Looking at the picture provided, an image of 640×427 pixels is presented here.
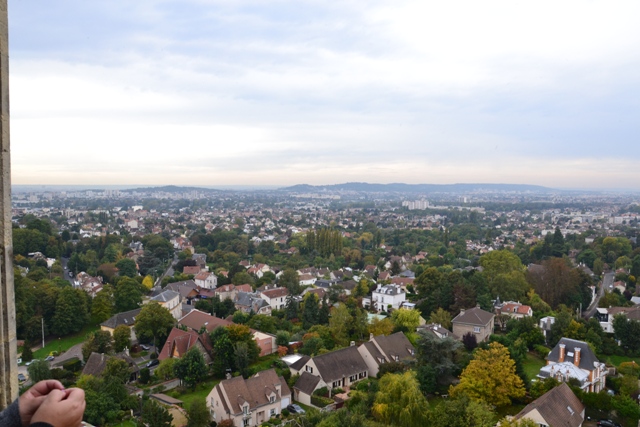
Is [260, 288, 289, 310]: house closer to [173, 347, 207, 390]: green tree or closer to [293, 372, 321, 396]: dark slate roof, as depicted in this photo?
[173, 347, 207, 390]: green tree

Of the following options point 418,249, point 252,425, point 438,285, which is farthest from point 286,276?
point 418,249

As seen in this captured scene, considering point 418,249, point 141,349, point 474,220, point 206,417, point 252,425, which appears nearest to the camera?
point 206,417

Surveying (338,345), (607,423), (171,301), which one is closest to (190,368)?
(338,345)

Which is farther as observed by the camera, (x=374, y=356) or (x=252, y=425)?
(x=374, y=356)

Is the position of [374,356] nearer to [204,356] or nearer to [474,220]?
[204,356]

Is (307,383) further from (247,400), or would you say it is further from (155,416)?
(155,416)

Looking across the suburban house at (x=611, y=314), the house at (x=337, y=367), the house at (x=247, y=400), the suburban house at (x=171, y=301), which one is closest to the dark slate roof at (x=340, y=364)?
the house at (x=337, y=367)
